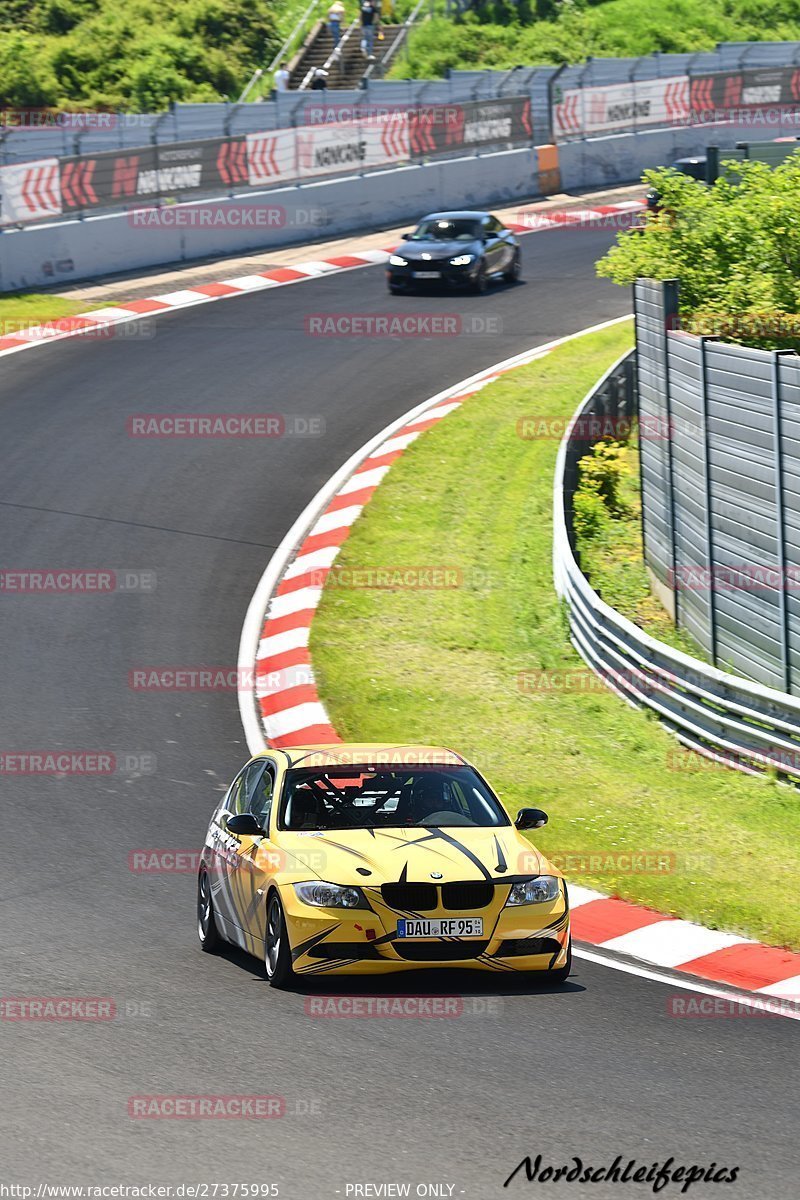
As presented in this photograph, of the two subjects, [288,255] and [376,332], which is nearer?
[376,332]

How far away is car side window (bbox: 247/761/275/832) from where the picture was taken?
10.9 meters

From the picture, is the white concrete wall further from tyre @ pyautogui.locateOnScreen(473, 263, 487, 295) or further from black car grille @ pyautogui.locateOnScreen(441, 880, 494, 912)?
black car grille @ pyautogui.locateOnScreen(441, 880, 494, 912)

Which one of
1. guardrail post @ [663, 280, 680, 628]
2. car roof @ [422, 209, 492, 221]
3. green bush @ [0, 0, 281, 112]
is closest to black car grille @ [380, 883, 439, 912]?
guardrail post @ [663, 280, 680, 628]

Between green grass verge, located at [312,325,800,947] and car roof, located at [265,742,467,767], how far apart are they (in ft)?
6.20

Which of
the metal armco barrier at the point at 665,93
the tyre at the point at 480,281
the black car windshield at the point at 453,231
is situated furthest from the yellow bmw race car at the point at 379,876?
the metal armco barrier at the point at 665,93

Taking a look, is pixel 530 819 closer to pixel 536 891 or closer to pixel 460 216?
pixel 536 891

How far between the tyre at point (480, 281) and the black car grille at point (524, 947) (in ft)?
80.7

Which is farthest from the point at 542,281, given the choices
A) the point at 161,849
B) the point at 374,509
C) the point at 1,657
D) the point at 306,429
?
the point at 161,849

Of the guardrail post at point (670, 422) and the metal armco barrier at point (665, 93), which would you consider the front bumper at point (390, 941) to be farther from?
the metal armco barrier at point (665, 93)

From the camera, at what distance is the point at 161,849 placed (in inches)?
516

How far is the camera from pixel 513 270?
3459cm

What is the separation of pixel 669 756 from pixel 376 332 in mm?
16509

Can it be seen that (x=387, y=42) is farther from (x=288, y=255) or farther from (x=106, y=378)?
(x=106, y=378)

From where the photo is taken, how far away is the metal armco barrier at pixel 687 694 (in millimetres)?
15102
